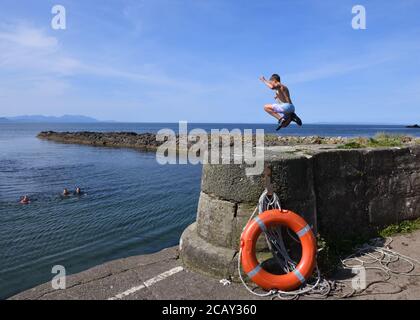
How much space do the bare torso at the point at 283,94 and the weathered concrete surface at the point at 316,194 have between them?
0.70m

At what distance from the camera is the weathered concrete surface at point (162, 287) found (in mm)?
3785

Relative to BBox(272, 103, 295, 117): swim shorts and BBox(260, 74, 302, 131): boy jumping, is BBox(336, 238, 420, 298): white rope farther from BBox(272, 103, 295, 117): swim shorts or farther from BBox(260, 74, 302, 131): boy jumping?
BBox(272, 103, 295, 117): swim shorts

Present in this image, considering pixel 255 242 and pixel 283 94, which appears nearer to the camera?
pixel 255 242

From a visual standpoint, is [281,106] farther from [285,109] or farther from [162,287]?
[162,287]

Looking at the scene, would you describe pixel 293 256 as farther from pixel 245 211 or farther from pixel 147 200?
pixel 147 200

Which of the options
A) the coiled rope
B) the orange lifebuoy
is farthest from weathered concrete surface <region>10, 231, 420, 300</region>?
the orange lifebuoy

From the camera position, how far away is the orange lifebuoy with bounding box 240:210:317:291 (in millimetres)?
3869

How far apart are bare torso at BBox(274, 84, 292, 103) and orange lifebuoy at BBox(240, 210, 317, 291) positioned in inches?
66.6

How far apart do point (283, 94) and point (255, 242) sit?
2.11 metres

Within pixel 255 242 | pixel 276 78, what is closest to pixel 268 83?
pixel 276 78

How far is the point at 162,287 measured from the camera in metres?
4.01
